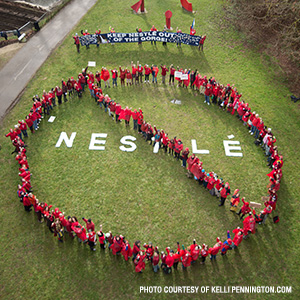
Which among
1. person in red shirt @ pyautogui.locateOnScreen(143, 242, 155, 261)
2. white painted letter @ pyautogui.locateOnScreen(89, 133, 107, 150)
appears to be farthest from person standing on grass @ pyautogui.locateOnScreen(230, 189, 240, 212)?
white painted letter @ pyautogui.locateOnScreen(89, 133, 107, 150)

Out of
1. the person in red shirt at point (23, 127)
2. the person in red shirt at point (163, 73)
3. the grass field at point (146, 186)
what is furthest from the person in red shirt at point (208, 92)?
the person in red shirt at point (23, 127)

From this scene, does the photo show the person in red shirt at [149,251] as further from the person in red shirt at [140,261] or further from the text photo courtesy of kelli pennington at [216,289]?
the text photo courtesy of kelli pennington at [216,289]

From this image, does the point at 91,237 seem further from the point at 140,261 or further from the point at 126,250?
the point at 140,261

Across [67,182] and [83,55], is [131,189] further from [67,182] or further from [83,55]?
[83,55]

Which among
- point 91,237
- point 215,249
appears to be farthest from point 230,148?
point 91,237

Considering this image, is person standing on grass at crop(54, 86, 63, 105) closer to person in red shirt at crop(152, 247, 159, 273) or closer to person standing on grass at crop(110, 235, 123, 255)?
person standing on grass at crop(110, 235, 123, 255)
